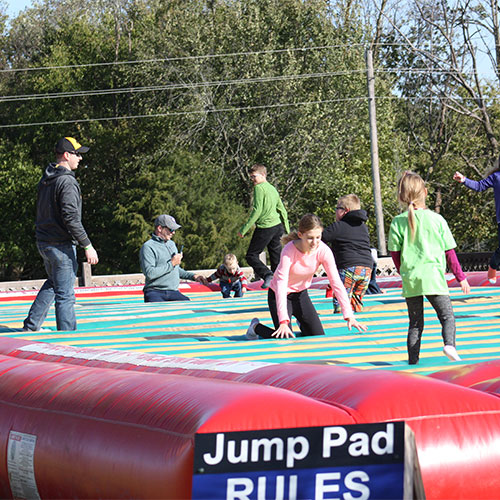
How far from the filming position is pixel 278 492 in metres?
3.08

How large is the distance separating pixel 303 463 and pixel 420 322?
2.58m

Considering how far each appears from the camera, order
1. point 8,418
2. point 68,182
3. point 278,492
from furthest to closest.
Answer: point 68,182 → point 8,418 → point 278,492

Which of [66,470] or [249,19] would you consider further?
[249,19]

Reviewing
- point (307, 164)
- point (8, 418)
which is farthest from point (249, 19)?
point (8, 418)

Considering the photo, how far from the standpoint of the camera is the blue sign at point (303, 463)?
3.04 metres

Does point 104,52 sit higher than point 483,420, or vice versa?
point 104,52

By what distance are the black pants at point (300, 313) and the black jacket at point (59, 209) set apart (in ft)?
4.48

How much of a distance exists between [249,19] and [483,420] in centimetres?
3028

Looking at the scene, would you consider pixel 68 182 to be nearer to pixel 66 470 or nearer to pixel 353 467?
pixel 66 470

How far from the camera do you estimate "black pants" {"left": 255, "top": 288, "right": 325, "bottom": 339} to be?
6465 millimetres

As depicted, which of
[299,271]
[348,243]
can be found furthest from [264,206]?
[299,271]

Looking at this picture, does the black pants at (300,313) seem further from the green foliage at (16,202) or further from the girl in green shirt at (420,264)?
the green foliage at (16,202)

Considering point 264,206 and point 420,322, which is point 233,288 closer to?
point 264,206

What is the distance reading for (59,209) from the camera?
6703 mm
